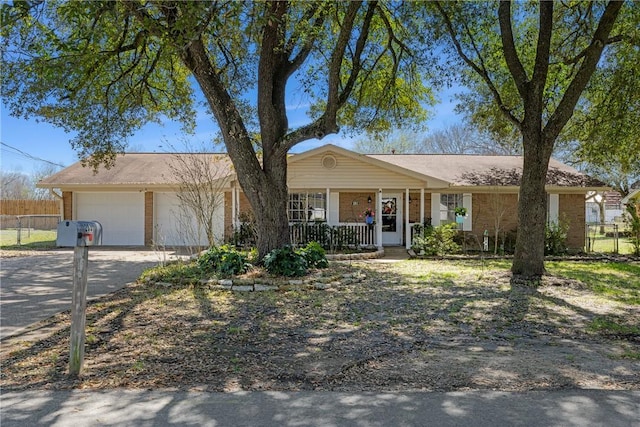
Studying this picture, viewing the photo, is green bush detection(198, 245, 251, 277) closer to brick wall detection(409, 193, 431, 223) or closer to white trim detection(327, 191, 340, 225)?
white trim detection(327, 191, 340, 225)

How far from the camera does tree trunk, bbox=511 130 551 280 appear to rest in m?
9.49

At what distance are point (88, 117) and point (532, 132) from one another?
1115 cm

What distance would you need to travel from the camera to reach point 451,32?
33.9 ft

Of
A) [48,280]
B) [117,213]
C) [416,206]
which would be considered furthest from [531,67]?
[117,213]

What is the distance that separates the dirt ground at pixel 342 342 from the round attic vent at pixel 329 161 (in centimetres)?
806

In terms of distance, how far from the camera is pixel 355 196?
17.6 m

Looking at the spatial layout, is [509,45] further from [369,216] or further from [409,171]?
[369,216]

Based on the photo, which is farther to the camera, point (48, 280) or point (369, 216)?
point (369, 216)

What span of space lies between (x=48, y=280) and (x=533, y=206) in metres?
10.6

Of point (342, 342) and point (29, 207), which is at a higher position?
point (29, 207)

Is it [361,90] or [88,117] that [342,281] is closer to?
[361,90]

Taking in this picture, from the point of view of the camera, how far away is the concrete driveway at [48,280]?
6.75m

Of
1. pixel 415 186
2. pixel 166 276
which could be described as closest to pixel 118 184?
pixel 166 276

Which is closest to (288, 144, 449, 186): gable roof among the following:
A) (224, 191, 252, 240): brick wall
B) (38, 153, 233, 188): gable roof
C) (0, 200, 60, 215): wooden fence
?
(224, 191, 252, 240): brick wall
